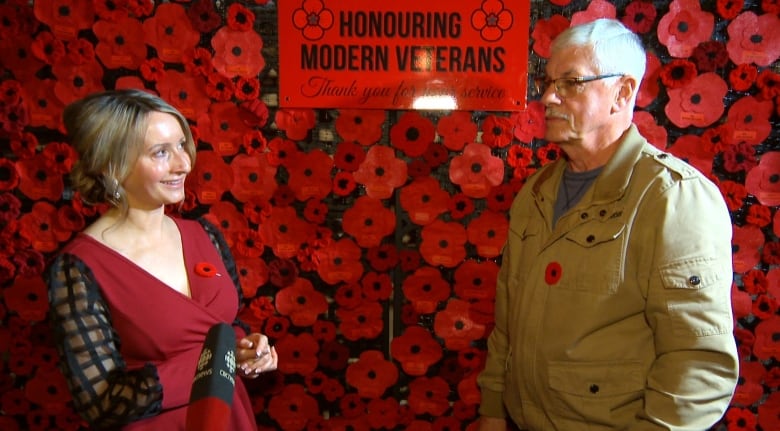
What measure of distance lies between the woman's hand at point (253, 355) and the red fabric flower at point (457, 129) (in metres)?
1.02

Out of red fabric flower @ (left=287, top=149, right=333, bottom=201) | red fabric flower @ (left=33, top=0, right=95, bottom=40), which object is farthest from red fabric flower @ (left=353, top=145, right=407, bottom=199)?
red fabric flower @ (left=33, top=0, right=95, bottom=40)

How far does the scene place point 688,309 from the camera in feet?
3.32

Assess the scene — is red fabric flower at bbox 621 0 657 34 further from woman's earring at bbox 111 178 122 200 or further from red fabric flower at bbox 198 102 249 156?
woman's earring at bbox 111 178 122 200

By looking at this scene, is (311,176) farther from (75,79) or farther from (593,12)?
(593,12)

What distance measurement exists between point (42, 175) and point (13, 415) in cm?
97

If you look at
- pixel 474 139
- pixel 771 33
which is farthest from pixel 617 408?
pixel 771 33

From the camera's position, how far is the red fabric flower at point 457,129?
6.17ft

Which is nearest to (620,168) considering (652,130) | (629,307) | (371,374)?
(629,307)

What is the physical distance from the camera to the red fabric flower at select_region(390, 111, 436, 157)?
6.18 ft

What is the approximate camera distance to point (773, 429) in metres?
1.96

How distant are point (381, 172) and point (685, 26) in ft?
4.04

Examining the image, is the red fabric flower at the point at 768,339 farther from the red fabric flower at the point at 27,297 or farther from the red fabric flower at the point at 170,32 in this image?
the red fabric flower at the point at 27,297

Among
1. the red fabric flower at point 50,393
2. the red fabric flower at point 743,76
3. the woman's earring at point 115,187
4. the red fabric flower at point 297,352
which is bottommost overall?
the red fabric flower at point 50,393

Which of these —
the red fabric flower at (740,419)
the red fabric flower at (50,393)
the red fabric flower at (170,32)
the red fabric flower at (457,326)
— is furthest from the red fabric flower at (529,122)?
the red fabric flower at (50,393)
